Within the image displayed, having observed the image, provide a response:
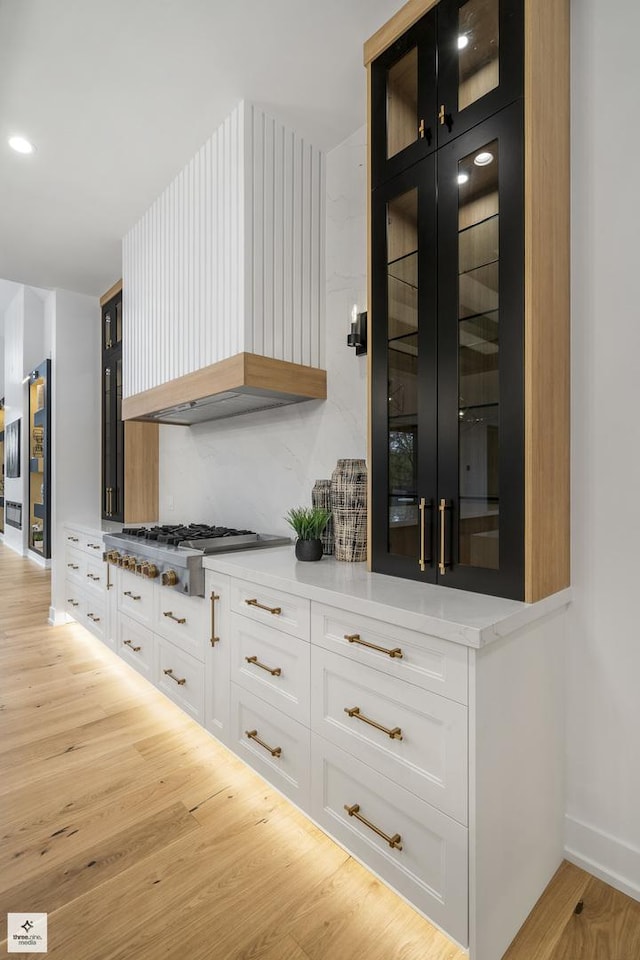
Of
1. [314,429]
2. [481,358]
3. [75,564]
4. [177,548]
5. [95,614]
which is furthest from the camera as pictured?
[75,564]

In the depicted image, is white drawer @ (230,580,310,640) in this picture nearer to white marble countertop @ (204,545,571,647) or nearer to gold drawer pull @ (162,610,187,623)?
white marble countertop @ (204,545,571,647)

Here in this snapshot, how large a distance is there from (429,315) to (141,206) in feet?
7.80

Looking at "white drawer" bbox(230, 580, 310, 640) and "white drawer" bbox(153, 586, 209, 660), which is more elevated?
"white drawer" bbox(230, 580, 310, 640)

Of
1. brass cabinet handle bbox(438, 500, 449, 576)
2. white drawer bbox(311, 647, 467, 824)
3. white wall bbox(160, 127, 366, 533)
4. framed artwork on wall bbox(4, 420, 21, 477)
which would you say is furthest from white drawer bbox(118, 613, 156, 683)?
framed artwork on wall bbox(4, 420, 21, 477)

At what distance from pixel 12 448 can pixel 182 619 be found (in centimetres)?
763

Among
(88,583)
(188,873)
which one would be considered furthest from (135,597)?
(188,873)

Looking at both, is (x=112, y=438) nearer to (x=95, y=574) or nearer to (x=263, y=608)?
(x=95, y=574)

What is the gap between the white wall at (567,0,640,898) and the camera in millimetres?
1443

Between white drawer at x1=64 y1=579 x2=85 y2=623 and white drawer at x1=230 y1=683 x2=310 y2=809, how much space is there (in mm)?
2294

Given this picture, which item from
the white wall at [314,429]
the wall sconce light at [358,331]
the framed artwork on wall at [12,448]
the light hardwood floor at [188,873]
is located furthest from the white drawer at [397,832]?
the framed artwork on wall at [12,448]

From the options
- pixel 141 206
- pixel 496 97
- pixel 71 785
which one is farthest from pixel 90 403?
pixel 496 97

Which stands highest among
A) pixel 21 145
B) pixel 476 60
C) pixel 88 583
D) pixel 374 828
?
pixel 21 145

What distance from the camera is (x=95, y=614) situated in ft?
11.2

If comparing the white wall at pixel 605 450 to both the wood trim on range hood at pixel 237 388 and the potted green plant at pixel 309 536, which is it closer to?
the potted green plant at pixel 309 536
